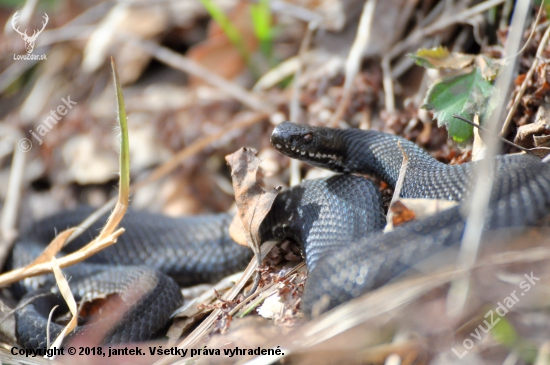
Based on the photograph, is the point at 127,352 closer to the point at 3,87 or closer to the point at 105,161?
the point at 105,161

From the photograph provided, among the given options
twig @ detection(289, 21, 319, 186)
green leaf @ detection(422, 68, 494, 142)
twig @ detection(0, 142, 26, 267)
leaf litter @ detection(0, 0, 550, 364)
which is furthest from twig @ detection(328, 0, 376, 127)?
twig @ detection(0, 142, 26, 267)

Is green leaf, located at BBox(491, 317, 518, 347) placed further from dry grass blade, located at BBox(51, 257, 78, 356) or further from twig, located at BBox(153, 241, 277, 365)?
dry grass blade, located at BBox(51, 257, 78, 356)

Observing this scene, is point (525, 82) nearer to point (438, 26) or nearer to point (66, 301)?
point (438, 26)

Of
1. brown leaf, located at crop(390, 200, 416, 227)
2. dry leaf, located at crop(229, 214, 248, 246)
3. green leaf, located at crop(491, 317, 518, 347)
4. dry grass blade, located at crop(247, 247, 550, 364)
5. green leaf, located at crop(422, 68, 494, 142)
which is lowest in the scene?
dry leaf, located at crop(229, 214, 248, 246)

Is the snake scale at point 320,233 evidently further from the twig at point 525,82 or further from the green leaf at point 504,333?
the twig at point 525,82

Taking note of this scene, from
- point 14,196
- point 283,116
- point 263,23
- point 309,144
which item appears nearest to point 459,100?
point 309,144

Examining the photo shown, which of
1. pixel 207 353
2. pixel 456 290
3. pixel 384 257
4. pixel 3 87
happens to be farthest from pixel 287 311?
pixel 3 87

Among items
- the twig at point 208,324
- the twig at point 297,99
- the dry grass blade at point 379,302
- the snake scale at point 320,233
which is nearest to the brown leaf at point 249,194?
the twig at point 208,324
